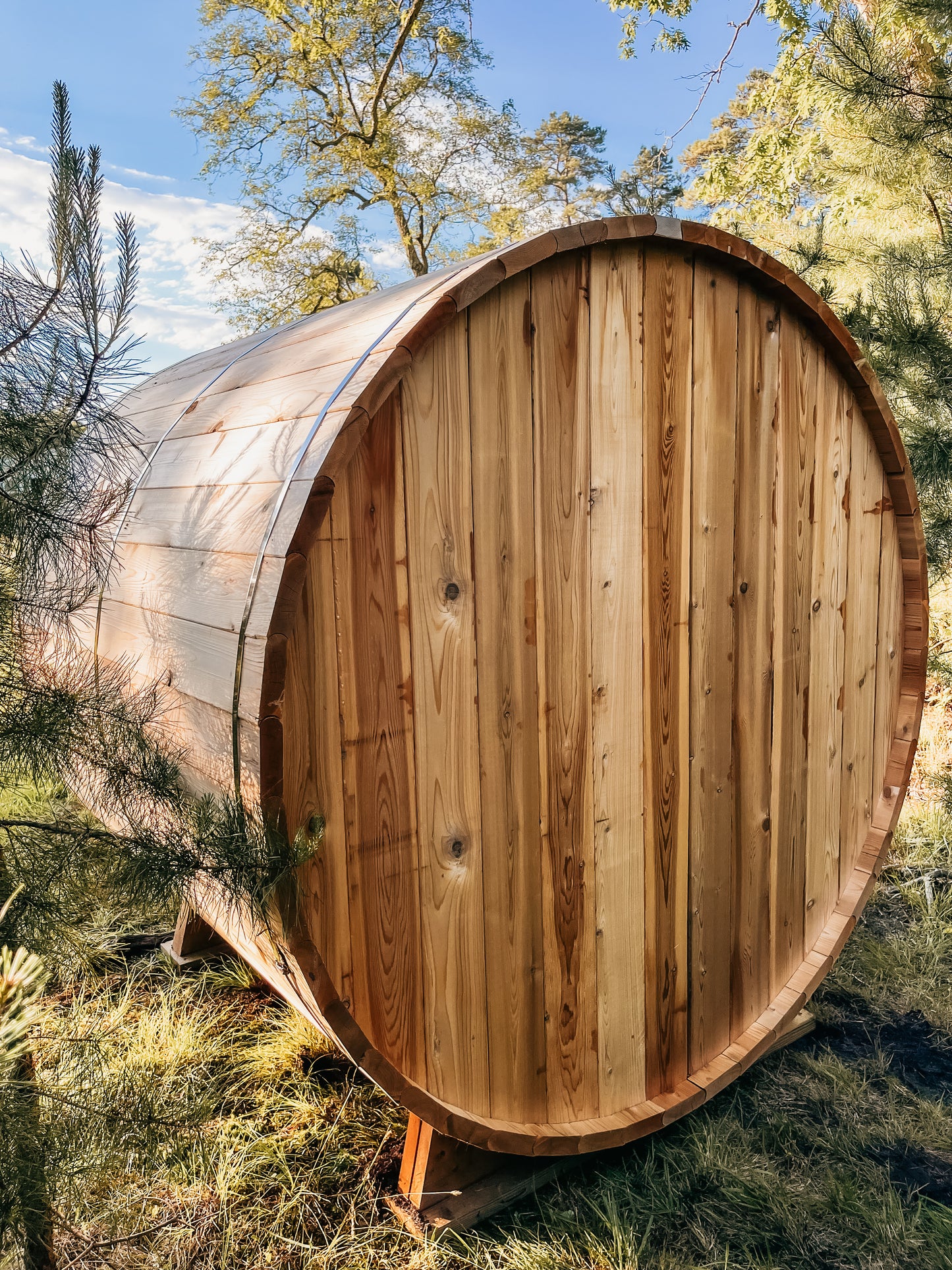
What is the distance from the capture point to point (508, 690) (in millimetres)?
1991

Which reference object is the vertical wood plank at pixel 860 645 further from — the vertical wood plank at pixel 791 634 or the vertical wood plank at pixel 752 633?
the vertical wood plank at pixel 752 633

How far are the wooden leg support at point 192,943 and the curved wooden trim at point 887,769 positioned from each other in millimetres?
1341

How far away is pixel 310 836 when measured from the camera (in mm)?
1614

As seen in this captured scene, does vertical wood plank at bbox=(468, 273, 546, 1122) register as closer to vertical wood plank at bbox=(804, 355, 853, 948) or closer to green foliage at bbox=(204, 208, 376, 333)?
vertical wood plank at bbox=(804, 355, 853, 948)

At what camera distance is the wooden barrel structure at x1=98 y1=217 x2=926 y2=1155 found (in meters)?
1.68

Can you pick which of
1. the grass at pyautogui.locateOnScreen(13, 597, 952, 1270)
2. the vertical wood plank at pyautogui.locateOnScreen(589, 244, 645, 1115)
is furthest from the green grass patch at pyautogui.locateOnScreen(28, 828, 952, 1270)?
A: the vertical wood plank at pyautogui.locateOnScreen(589, 244, 645, 1115)

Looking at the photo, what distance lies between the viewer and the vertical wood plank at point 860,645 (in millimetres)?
2865

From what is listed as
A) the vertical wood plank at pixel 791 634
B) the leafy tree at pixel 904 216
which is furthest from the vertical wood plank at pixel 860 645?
the leafy tree at pixel 904 216

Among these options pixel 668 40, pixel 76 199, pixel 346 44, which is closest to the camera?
pixel 76 199

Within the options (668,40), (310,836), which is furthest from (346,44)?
(310,836)

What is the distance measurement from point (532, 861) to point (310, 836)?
66 cm

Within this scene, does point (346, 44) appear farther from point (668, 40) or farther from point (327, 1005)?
point (327, 1005)

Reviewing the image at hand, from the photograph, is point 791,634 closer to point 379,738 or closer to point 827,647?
point 827,647

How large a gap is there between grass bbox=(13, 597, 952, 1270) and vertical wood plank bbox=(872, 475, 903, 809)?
929mm
